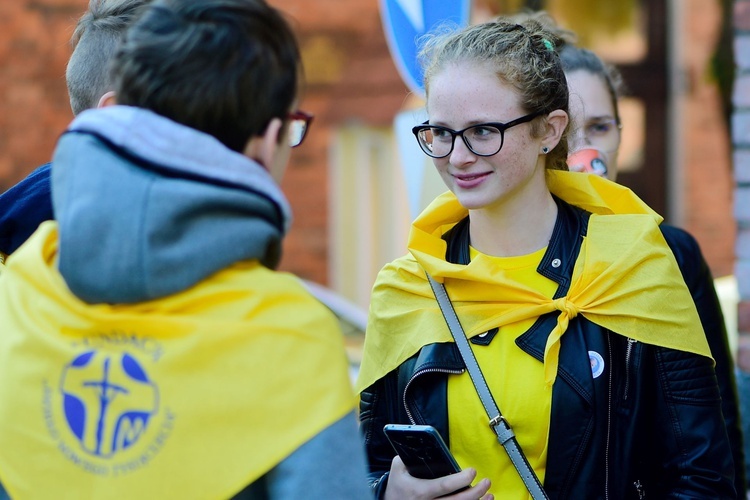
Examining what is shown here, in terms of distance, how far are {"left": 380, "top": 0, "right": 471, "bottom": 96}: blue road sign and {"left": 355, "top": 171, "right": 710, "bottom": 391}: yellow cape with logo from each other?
969 mm

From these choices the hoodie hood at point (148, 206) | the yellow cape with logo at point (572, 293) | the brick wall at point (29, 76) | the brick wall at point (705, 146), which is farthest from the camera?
the brick wall at point (705, 146)

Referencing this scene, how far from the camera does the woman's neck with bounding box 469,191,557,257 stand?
2.42m

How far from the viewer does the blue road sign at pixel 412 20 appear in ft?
11.1

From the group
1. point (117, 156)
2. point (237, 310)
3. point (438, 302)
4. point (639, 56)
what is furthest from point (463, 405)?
point (639, 56)

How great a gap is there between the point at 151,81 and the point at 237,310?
0.35 meters

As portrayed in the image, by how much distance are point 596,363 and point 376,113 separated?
18.9 ft

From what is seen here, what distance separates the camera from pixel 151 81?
61.6 inches

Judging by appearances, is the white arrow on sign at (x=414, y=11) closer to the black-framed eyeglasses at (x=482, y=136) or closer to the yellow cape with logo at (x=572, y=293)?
the yellow cape with logo at (x=572, y=293)

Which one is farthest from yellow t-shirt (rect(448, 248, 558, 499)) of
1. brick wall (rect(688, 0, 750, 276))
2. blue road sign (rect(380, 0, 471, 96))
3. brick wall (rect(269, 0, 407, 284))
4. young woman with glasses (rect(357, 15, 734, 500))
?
brick wall (rect(688, 0, 750, 276))

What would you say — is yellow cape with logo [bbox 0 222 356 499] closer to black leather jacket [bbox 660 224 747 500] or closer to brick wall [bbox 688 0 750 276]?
black leather jacket [bbox 660 224 747 500]

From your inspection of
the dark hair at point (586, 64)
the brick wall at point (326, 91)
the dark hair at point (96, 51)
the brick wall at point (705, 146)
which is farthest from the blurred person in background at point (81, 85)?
the brick wall at point (705, 146)

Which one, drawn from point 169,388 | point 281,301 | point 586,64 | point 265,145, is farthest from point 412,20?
point 169,388

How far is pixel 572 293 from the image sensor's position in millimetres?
2314

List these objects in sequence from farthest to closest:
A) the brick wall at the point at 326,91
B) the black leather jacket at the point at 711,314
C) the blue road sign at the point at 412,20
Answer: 1. the brick wall at the point at 326,91
2. the blue road sign at the point at 412,20
3. the black leather jacket at the point at 711,314
